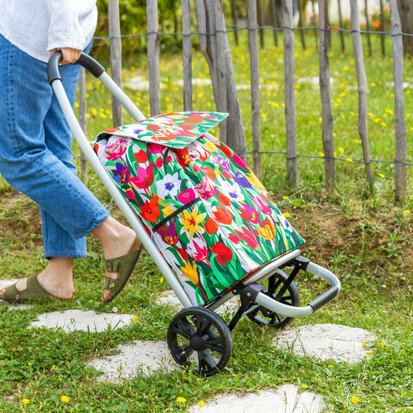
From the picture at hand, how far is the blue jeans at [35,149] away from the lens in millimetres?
2525

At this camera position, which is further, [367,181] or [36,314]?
[367,181]

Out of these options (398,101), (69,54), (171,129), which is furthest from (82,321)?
(398,101)

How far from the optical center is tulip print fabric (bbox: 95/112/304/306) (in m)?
2.19

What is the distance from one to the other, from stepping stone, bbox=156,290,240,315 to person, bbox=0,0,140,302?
15.2 inches

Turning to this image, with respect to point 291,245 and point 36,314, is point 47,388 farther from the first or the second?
point 291,245

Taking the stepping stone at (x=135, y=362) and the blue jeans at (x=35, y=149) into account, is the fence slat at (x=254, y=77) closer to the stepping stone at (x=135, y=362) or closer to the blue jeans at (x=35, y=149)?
the blue jeans at (x=35, y=149)

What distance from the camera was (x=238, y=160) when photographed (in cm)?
251

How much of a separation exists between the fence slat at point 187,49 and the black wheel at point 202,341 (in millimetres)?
1714

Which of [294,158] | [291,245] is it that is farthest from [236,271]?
[294,158]

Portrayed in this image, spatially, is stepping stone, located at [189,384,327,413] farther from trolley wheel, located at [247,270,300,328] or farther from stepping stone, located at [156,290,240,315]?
stepping stone, located at [156,290,240,315]

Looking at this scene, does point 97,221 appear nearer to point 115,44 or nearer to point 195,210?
point 195,210

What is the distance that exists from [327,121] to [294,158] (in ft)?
0.98

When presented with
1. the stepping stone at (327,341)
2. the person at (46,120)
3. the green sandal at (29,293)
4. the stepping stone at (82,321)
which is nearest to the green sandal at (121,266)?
the person at (46,120)

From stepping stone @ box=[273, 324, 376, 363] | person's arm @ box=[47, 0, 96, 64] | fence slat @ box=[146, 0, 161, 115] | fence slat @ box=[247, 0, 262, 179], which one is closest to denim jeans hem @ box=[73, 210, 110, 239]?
person's arm @ box=[47, 0, 96, 64]
